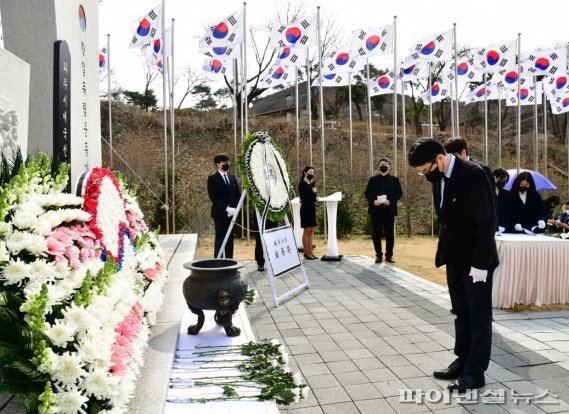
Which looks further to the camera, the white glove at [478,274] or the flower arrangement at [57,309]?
the white glove at [478,274]

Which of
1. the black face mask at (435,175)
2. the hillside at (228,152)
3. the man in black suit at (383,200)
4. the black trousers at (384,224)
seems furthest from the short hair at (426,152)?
the hillside at (228,152)

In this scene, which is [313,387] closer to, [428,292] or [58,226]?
[58,226]

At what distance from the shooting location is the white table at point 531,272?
541 centimetres

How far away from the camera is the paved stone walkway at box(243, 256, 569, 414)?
10.6 ft

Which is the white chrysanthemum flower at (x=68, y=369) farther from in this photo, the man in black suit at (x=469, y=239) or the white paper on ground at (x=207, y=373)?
the man in black suit at (x=469, y=239)

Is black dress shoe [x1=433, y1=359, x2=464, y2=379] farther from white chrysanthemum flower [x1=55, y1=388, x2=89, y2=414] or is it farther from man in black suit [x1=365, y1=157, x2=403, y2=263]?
man in black suit [x1=365, y1=157, x2=403, y2=263]

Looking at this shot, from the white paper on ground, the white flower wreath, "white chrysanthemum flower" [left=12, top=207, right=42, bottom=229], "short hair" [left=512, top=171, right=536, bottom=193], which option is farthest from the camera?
"short hair" [left=512, top=171, right=536, bottom=193]

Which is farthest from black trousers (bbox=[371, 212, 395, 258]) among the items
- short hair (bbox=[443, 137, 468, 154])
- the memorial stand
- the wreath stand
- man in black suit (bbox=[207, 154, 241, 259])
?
short hair (bbox=[443, 137, 468, 154])

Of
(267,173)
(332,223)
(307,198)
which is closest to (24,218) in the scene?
(267,173)

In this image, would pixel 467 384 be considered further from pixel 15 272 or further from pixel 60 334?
pixel 15 272

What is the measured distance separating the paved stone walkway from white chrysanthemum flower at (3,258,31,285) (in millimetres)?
2000

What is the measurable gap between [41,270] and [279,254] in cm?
438

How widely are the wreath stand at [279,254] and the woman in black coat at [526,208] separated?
3.07 meters

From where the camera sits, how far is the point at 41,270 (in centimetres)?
194
